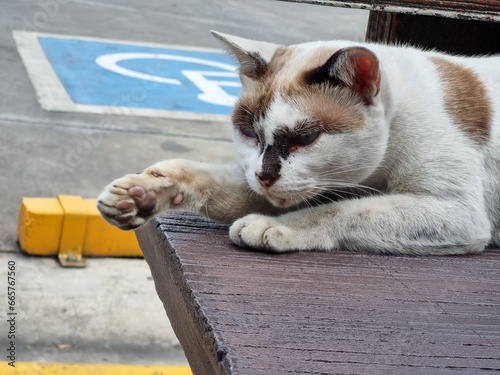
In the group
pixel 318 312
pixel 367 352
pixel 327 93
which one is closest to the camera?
pixel 367 352

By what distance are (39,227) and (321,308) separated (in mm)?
3221

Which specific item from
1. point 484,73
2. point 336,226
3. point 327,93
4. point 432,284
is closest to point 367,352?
point 432,284

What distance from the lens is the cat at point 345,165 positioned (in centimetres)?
197

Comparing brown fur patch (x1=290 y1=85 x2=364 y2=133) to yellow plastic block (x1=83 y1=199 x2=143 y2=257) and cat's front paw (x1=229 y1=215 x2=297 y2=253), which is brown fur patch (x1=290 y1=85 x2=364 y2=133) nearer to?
cat's front paw (x1=229 y1=215 x2=297 y2=253)

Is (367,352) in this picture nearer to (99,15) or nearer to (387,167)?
(387,167)

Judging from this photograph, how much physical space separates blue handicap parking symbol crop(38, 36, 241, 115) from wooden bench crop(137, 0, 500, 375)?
17.5 ft

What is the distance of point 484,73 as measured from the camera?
2.39 m

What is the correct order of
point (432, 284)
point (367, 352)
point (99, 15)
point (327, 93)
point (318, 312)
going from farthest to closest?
point (99, 15)
point (327, 93)
point (432, 284)
point (318, 312)
point (367, 352)

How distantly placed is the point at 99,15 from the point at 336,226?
896cm

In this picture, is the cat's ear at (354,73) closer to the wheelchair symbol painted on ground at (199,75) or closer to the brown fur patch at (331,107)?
the brown fur patch at (331,107)

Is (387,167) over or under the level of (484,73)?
under

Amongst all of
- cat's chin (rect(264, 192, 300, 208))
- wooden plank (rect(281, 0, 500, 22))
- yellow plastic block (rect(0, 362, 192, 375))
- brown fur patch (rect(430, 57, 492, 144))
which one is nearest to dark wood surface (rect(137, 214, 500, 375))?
cat's chin (rect(264, 192, 300, 208))

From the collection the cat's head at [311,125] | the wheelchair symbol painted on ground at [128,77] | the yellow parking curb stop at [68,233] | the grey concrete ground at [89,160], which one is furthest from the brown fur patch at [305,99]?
the wheelchair symbol painted on ground at [128,77]

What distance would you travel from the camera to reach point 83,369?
347 cm
